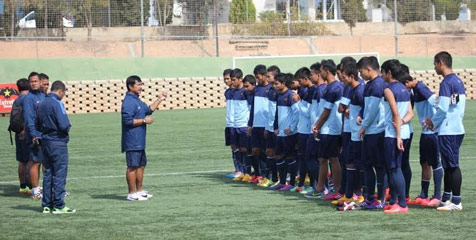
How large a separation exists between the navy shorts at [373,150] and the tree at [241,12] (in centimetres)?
3040

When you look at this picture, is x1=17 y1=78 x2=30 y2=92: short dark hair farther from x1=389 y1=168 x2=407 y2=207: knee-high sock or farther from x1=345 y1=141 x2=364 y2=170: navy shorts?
x1=389 y1=168 x2=407 y2=207: knee-high sock

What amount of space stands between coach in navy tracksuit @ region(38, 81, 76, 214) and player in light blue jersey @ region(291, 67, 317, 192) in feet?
11.9

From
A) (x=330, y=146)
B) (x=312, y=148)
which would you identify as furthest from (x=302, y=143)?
(x=330, y=146)

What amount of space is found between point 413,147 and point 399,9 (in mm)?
22785

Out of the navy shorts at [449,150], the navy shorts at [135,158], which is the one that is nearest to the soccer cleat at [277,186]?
the navy shorts at [135,158]

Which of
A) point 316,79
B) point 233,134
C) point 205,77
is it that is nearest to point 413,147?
point 233,134

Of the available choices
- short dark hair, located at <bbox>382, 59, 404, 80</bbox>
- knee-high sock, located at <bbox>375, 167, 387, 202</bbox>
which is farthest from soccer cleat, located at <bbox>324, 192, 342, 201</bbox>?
short dark hair, located at <bbox>382, 59, 404, 80</bbox>

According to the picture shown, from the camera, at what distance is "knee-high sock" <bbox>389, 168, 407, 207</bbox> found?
1131 cm

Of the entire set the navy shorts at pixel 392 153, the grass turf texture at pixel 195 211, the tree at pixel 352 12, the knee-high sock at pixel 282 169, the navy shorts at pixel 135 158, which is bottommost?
the grass turf texture at pixel 195 211

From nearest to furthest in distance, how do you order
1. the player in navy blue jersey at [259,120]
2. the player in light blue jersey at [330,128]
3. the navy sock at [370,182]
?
the navy sock at [370,182], the player in light blue jersey at [330,128], the player in navy blue jersey at [259,120]

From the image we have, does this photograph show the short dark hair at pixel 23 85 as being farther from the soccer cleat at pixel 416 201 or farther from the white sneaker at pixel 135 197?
the soccer cleat at pixel 416 201

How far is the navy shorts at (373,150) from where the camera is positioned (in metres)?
11.5

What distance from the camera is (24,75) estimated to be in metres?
35.7

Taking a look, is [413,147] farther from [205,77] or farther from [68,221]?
[205,77]
